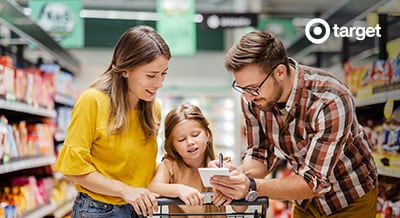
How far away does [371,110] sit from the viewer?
3.91 m

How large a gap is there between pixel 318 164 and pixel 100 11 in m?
10.1

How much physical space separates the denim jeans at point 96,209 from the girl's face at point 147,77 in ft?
1.58

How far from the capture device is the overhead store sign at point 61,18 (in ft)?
25.8

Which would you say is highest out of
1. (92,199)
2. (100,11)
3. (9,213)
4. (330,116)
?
(100,11)

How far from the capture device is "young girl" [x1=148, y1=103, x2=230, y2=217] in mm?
2473

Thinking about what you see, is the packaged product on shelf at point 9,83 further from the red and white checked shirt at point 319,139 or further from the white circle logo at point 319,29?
the white circle logo at point 319,29

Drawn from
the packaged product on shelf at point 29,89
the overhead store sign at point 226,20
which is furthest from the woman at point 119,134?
the overhead store sign at point 226,20

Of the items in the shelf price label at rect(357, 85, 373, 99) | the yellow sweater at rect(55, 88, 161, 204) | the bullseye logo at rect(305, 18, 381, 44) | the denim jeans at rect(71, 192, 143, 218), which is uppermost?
the bullseye logo at rect(305, 18, 381, 44)

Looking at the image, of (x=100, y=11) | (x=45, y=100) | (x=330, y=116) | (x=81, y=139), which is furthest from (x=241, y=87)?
(x=100, y=11)

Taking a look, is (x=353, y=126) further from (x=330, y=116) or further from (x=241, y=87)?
(x=241, y=87)

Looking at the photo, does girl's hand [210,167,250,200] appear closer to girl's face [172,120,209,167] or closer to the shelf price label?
girl's face [172,120,209,167]

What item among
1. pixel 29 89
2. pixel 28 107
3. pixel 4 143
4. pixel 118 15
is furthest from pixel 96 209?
pixel 118 15

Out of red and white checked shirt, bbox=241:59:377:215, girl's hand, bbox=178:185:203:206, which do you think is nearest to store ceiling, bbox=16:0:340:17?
red and white checked shirt, bbox=241:59:377:215

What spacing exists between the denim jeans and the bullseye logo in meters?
1.44
